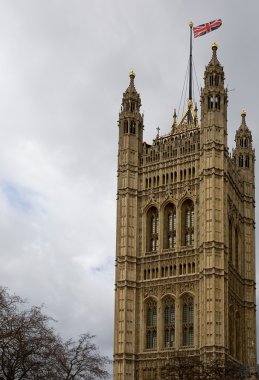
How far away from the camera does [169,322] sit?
77.1m

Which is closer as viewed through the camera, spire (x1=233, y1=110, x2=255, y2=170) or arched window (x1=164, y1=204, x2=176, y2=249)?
arched window (x1=164, y1=204, x2=176, y2=249)

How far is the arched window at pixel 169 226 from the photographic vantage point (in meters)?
80.3

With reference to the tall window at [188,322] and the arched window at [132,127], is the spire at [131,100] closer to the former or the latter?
the arched window at [132,127]

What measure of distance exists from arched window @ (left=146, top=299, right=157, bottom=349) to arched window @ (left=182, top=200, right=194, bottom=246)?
6496 millimetres

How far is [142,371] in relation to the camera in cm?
7569

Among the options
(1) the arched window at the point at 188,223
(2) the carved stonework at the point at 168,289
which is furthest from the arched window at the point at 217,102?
(2) the carved stonework at the point at 168,289

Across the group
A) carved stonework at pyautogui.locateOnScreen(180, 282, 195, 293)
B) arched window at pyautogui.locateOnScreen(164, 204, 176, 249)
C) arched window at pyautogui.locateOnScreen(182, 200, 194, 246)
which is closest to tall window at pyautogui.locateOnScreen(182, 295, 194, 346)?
carved stonework at pyautogui.locateOnScreen(180, 282, 195, 293)

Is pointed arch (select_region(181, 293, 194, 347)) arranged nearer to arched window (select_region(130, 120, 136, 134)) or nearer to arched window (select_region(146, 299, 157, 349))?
arched window (select_region(146, 299, 157, 349))

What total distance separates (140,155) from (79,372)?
3492 cm

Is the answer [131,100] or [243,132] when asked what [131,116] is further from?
[243,132]

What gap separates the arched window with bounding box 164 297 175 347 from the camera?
7612 centimetres

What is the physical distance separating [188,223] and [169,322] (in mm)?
9535

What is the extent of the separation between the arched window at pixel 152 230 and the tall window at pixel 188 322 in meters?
6.71

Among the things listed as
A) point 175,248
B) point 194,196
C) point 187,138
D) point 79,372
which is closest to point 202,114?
point 187,138
